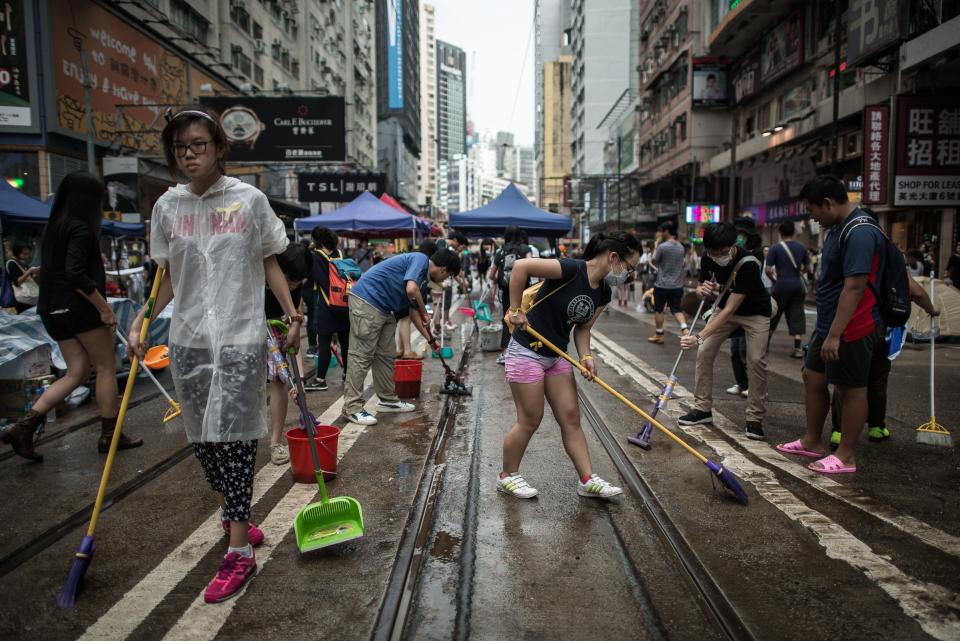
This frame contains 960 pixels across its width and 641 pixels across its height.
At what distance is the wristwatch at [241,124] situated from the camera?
20438 mm

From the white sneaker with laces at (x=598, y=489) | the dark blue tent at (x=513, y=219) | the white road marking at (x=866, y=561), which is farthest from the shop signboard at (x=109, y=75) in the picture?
the white road marking at (x=866, y=561)

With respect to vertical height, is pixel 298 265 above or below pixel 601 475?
above

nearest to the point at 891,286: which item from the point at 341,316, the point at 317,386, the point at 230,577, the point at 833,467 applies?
the point at 833,467

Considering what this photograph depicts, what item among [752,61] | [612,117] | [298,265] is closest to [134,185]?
[298,265]

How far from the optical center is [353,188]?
3206cm

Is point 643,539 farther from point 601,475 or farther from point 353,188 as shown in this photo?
point 353,188

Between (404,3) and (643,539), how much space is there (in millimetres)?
112465

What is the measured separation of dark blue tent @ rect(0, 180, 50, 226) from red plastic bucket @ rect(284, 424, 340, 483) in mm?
9434

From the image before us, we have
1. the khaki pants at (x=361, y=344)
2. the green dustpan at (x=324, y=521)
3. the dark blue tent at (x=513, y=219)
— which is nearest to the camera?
the green dustpan at (x=324, y=521)

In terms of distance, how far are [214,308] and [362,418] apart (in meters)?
3.16

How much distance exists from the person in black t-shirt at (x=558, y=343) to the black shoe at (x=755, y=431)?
1.95 metres

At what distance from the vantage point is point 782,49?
1093 inches

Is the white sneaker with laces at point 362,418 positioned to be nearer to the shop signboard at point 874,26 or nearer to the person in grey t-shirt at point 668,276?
the person in grey t-shirt at point 668,276

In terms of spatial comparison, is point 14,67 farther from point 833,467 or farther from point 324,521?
point 833,467
